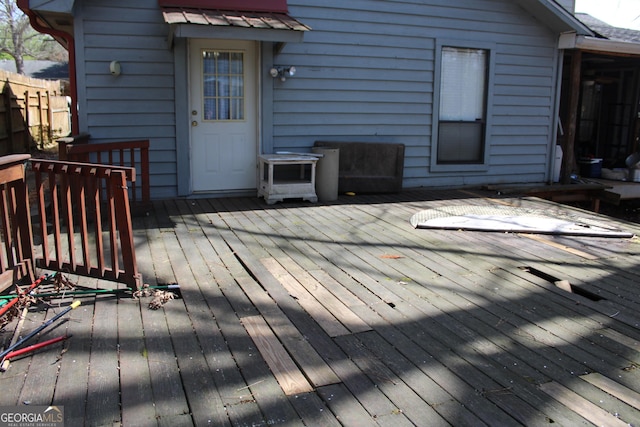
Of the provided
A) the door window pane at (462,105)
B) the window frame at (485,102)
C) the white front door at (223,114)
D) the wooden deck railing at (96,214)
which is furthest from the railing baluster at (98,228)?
the door window pane at (462,105)

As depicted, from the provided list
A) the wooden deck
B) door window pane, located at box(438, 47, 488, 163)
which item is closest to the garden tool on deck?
the wooden deck

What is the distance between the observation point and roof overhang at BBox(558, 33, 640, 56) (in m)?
7.89

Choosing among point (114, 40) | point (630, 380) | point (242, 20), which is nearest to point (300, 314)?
point (630, 380)

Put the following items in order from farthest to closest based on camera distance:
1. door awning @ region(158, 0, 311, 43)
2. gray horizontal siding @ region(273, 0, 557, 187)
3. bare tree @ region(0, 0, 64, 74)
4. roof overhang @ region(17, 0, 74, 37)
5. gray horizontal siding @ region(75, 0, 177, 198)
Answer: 1. bare tree @ region(0, 0, 64, 74)
2. gray horizontal siding @ region(273, 0, 557, 187)
3. gray horizontal siding @ region(75, 0, 177, 198)
4. door awning @ region(158, 0, 311, 43)
5. roof overhang @ region(17, 0, 74, 37)

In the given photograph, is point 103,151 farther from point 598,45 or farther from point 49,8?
point 598,45

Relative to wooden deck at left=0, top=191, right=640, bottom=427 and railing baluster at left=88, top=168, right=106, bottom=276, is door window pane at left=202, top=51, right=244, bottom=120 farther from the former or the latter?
railing baluster at left=88, top=168, right=106, bottom=276

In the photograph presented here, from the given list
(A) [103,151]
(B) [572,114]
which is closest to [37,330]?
(A) [103,151]

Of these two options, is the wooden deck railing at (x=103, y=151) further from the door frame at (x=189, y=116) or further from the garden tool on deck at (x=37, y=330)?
the garden tool on deck at (x=37, y=330)

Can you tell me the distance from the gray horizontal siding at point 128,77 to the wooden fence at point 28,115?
468 cm

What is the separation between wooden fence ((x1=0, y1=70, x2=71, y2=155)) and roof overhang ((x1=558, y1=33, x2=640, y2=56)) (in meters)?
8.97

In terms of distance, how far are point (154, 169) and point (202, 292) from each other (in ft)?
11.3

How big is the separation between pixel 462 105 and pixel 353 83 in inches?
70.8

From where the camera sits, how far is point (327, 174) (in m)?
6.70

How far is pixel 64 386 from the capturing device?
230 cm
